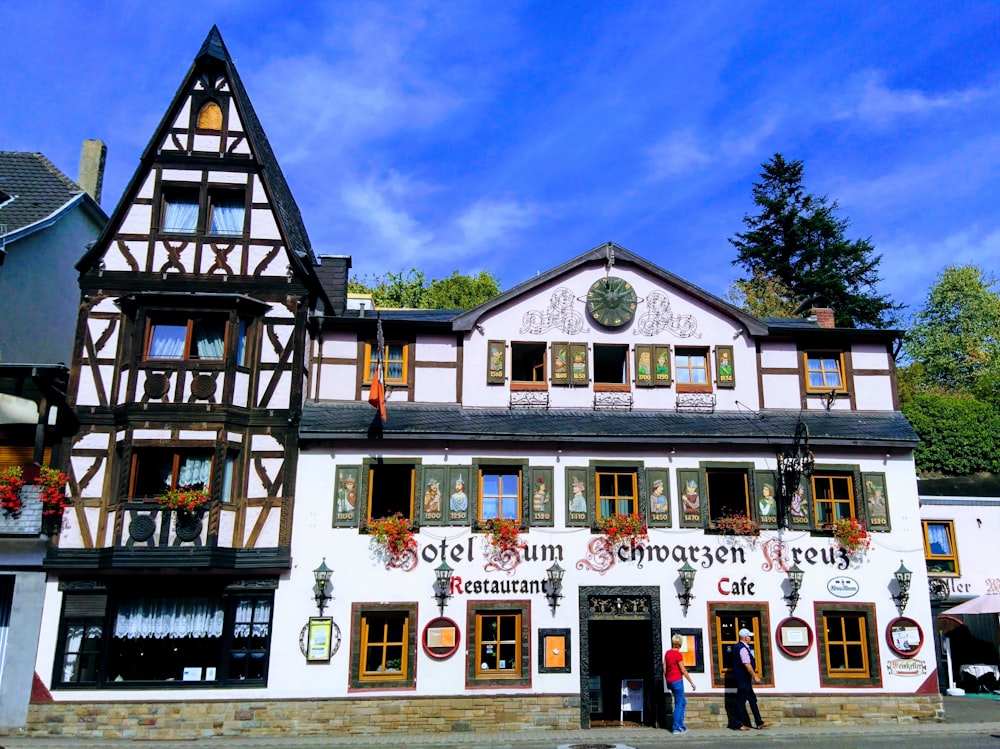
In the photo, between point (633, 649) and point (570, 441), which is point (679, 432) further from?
point (633, 649)

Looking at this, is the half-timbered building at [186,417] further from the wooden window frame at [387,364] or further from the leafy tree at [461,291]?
the leafy tree at [461,291]

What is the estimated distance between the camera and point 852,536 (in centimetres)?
1947

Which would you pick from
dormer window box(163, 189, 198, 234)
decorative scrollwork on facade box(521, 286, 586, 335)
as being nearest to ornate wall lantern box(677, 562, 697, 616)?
decorative scrollwork on facade box(521, 286, 586, 335)

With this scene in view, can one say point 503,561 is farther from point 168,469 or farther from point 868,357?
point 868,357

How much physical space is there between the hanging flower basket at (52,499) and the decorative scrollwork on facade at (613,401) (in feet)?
38.2

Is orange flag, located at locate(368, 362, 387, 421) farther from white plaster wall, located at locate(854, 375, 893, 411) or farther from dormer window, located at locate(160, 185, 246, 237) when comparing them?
white plaster wall, located at locate(854, 375, 893, 411)

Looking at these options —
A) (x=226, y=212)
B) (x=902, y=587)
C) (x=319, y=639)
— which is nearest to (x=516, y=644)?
(x=319, y=639)

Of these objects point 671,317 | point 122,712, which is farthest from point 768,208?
point 122,712

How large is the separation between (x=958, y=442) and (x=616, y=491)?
19027 mm

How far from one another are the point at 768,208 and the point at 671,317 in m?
29.5

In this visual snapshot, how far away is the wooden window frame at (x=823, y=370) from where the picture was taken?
2120cm

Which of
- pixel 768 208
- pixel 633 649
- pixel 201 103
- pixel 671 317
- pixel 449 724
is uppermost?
pixel 768 208

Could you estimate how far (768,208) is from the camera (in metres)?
48.1

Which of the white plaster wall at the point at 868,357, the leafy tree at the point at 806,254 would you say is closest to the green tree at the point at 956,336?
the leafy tree at the point at 806,254
